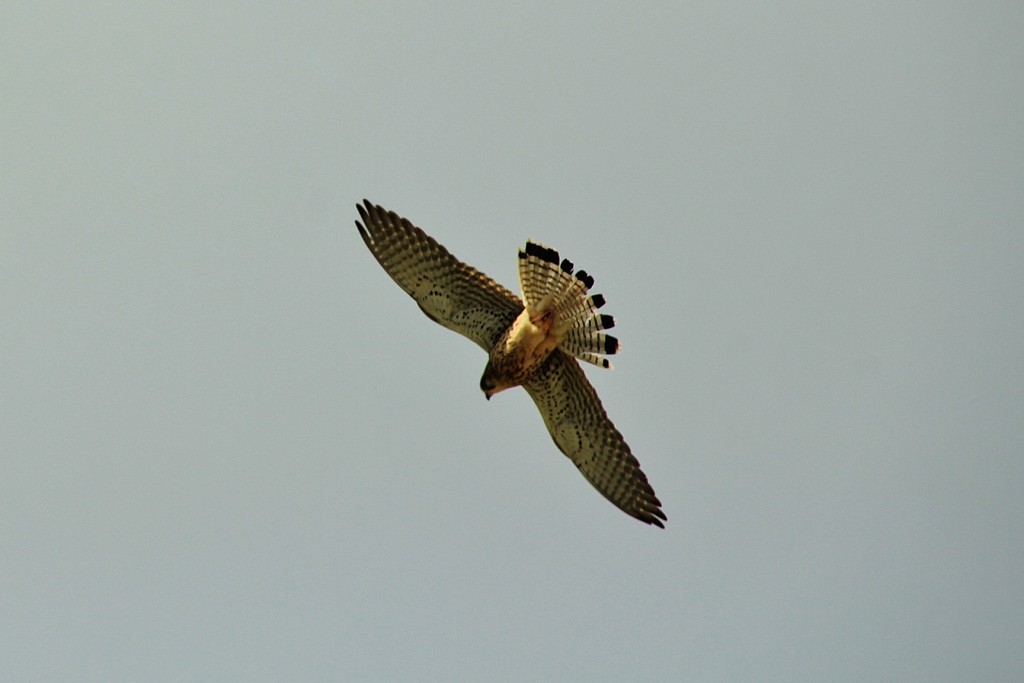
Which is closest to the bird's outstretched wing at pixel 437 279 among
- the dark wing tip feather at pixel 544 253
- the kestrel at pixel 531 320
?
the kestrel at pixel 531 320

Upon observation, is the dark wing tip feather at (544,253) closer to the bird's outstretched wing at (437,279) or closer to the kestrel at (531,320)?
the kestrel at (531,320)

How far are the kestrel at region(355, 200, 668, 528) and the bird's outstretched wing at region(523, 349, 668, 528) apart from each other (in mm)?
10

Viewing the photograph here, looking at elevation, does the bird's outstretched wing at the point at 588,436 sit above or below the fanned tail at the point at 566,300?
below

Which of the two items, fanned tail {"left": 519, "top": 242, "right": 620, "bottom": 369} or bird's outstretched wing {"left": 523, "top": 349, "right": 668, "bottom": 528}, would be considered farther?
bird's outstretched wing {"left": 523, "top": 349, "right": 668, "bottom": 528}

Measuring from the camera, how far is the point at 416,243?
1573 cm

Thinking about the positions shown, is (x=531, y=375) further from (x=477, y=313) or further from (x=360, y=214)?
(x=360, y=214)

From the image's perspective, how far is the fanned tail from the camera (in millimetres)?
15500

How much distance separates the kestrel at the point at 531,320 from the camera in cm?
1558

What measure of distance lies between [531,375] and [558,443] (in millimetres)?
981

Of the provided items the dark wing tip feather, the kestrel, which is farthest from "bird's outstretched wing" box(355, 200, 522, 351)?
the dark wing tip feather

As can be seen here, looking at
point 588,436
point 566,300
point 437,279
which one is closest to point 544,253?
point 566,300

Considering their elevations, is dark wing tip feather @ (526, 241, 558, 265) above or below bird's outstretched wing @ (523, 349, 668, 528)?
above

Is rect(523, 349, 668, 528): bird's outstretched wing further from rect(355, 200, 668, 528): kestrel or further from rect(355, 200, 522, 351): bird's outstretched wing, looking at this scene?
rect(355, 200, 522, 351): bird's outstretched wing

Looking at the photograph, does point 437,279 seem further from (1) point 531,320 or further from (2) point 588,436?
(2) point 588,436
